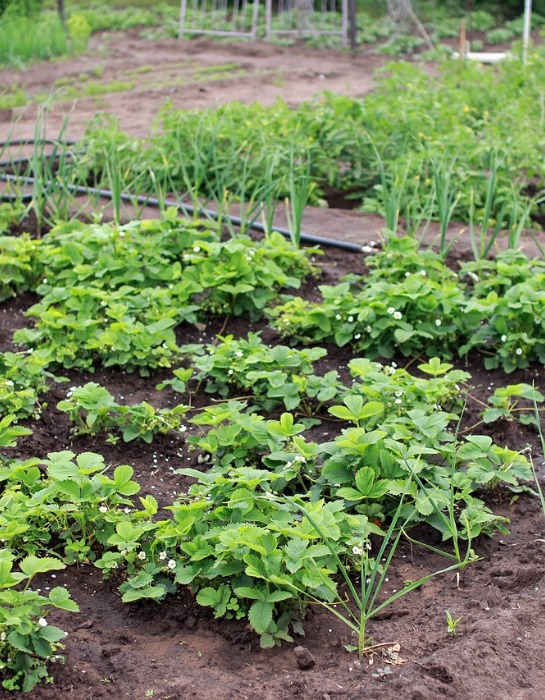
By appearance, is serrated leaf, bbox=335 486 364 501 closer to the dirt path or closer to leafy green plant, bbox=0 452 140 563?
leafy green plant, bbox=0 452 140 563

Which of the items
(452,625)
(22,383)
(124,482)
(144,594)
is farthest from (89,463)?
(452,625)

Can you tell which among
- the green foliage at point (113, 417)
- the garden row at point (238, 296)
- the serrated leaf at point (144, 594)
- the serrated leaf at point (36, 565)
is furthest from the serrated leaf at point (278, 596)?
the garden row at point (238, 296)

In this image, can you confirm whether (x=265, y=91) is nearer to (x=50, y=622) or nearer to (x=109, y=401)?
(x=109, y=401)

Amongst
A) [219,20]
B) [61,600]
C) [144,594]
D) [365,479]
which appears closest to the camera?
[61,600]

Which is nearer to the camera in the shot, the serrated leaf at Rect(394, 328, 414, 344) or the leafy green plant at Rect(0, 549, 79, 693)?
the leafy green plant at Rect(0, 549, 79, 693)

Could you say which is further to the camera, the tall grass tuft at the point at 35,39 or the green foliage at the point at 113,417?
the tall grass tuft at the point at 35,39

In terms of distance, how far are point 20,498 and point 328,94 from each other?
483cm

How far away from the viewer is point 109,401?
11.1 ft

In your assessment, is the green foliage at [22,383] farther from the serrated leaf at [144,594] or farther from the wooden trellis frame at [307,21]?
the wooden trellis frame at [307,21]

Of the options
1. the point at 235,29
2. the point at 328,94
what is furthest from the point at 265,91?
the point at 235,29

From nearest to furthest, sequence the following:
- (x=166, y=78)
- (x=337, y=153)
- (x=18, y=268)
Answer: (x=18, y=268) < (x=337, y=153) < (x=166, y=78)

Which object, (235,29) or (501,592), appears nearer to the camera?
A: (501,592)

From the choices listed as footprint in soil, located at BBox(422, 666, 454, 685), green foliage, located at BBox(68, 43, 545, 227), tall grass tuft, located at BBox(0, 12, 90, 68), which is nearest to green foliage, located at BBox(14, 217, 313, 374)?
green foliage, located at BBox(68, 43, 545, 227)

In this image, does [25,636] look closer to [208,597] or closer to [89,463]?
[208,597]
